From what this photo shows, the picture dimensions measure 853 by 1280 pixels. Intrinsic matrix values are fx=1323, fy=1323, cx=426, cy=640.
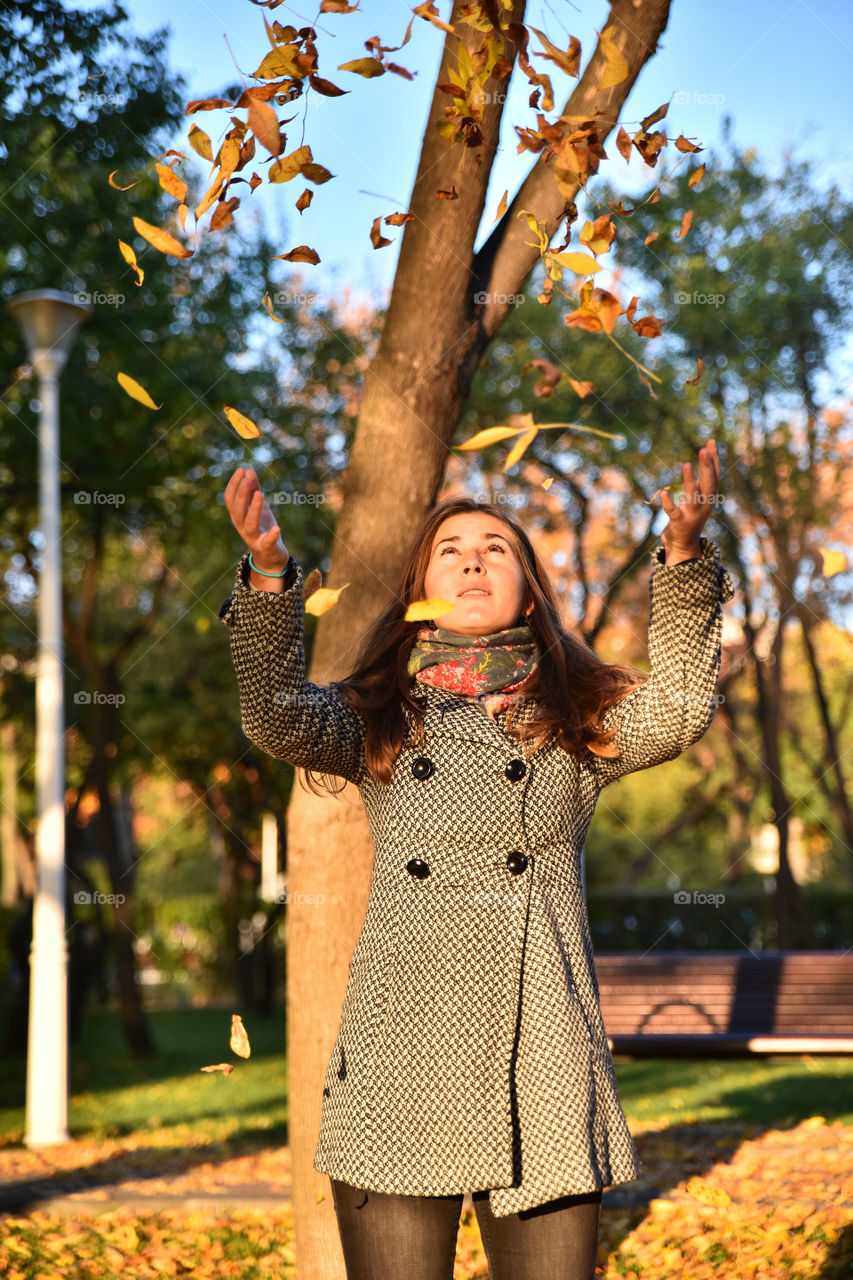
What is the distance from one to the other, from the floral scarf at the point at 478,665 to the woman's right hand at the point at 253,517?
0.44m

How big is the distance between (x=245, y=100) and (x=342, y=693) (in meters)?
1.28

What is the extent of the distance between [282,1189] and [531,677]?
13.9ft

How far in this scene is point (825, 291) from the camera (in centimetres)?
1418

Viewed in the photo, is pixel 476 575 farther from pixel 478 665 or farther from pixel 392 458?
pixel 392 458

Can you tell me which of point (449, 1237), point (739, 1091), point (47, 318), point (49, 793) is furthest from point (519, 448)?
point (739, 1091)

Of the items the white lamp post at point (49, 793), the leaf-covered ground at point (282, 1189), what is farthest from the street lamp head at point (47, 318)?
the leaf-covered ground at point (282, 1189)

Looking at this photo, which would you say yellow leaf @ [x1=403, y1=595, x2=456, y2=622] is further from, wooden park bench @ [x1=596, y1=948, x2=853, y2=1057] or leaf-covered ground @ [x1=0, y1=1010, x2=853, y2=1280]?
wooden park bench @ [x1=596, y1=948, x2=853, y2=1057]

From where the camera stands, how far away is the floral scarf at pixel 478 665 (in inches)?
96.6

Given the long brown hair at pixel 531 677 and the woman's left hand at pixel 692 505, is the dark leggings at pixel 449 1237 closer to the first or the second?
the long brown hair at pixel 531 677

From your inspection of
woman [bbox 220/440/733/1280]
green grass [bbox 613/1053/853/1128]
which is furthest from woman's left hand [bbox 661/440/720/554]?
green grass [bbox 613/1053/853/1128]

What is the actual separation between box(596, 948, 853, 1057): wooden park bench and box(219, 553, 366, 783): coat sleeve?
4342 mm

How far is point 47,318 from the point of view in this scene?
850 centimetres

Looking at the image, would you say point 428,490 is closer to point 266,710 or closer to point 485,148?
point 485,148

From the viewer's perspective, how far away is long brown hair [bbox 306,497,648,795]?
239cm
